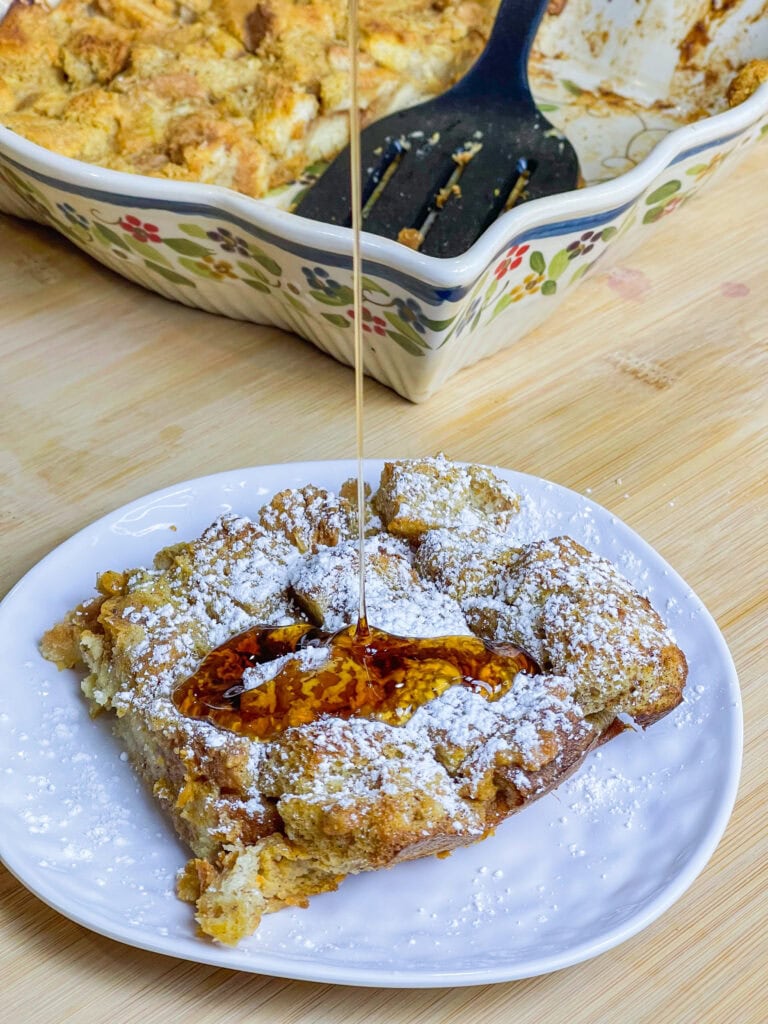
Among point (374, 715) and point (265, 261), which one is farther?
point (265, 261)

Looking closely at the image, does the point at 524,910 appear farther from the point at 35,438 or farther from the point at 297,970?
the point at 35,438

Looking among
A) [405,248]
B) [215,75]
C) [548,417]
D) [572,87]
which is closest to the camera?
[405,248]

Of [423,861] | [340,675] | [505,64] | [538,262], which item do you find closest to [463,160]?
[505,64]

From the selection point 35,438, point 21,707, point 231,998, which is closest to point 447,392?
point 35,438

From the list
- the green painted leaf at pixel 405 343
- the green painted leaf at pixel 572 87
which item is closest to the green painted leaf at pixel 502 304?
the green painted leaf at pixel 405 343

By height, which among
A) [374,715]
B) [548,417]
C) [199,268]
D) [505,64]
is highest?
[505,64]

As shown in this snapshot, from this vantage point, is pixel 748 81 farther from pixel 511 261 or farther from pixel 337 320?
pixel 337 320

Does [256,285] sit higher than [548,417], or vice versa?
[256,285]

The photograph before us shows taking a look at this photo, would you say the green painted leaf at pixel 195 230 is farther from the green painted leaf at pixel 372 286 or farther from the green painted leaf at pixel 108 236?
the green painted leaf at pixel 372 286
